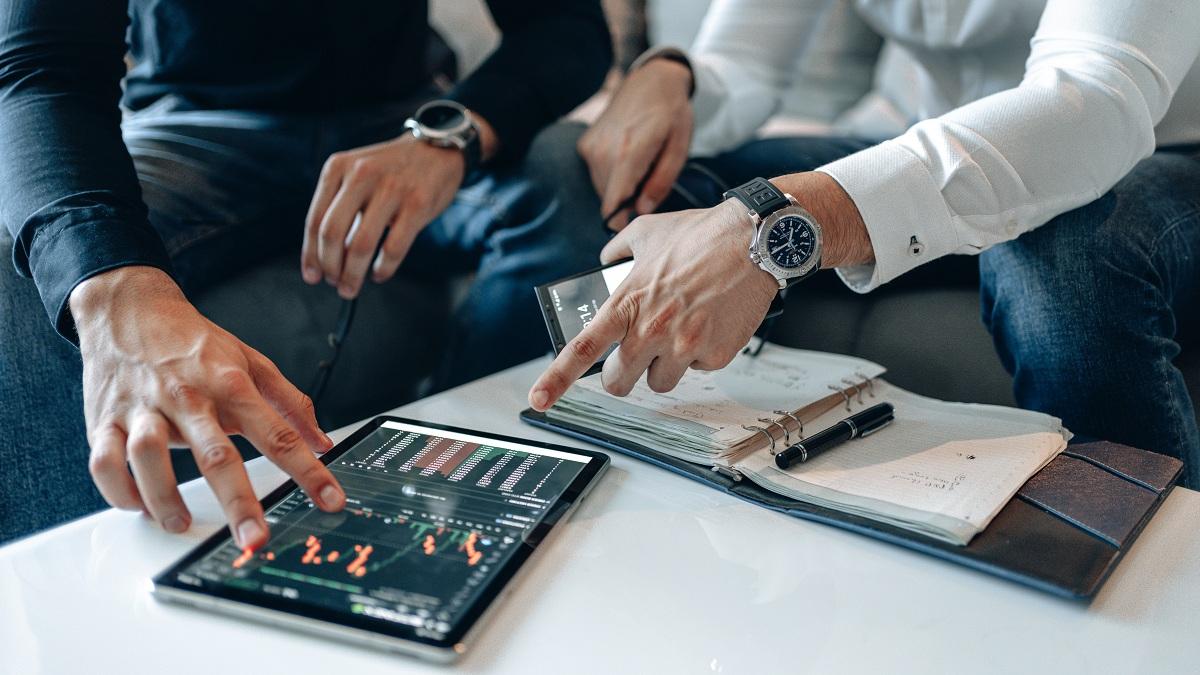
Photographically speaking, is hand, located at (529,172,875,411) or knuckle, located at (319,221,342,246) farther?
knuckle, located at (319,221,342,246)

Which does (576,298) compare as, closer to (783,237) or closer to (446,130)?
(783,237)

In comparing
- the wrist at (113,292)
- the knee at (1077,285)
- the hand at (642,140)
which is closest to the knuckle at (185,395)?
the wrist at (113,292)

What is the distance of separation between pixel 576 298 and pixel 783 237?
0.17 meters

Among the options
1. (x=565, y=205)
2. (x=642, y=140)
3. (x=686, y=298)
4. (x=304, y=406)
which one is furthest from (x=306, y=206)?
(x=686, y=298)

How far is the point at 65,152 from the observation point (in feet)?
2.51

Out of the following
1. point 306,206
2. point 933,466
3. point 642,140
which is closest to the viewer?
point 933,466

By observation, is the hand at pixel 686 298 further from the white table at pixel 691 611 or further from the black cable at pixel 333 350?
the black cable at pixel 333 350

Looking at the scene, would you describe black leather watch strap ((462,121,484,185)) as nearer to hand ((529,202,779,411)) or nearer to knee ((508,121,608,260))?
knee ((508,121,608,260))

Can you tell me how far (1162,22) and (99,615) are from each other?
2.95 feet

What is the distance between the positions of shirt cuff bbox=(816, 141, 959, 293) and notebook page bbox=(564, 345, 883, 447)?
98 millimetres

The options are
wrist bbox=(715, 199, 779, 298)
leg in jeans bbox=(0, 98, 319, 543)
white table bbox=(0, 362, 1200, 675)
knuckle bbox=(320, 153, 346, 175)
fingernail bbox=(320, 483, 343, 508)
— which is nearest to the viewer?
white table bbox=(0, 362, 1200, 675)

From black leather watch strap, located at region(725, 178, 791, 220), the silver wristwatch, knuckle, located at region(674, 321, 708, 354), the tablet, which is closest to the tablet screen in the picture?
the tablet

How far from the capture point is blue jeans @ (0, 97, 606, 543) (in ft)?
3.37

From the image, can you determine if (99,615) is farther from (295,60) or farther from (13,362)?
(295,60)
